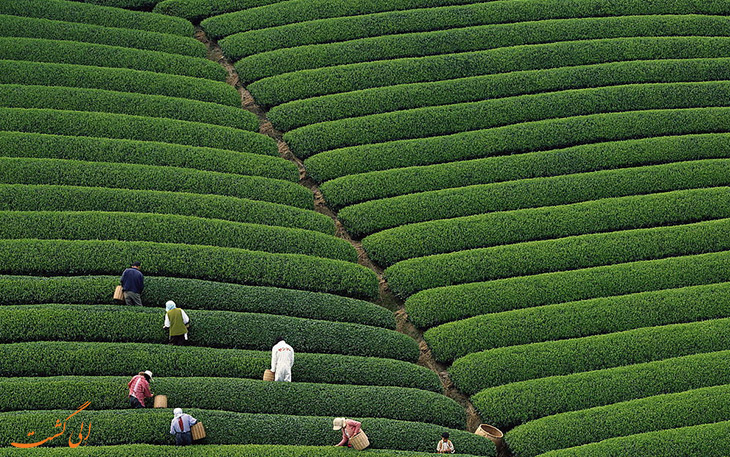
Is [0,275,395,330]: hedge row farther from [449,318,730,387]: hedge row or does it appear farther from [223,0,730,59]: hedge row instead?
[223,0,730,59]: hedge row

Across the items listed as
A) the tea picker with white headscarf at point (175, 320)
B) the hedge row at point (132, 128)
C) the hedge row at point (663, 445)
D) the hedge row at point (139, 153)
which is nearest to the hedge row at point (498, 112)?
the hedge row at point (132, 128)

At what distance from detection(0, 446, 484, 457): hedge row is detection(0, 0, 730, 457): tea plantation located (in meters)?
Result: 0.06

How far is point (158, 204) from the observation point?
23766mm

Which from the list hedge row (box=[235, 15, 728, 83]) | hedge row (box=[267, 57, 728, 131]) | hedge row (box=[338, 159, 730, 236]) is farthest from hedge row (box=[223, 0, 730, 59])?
hedge row (box=[338, 159, 730, 236])

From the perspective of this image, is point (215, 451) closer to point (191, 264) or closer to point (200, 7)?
point (191, 264)

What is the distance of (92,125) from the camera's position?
2622 cm

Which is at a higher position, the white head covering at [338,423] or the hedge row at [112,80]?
the hedge row at [112,80]

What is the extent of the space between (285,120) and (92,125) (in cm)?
661

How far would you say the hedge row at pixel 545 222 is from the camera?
2389 cm

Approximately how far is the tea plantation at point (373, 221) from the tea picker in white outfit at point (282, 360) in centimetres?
33

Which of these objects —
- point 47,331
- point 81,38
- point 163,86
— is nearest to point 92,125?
point 163,86

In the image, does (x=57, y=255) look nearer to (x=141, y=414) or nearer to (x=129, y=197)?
(x=129, y=197)

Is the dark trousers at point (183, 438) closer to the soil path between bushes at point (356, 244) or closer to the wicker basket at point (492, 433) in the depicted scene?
the wicker basket at point (492, 433)

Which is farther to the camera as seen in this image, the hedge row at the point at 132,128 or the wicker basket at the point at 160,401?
the hedge row at the point at 132,128
